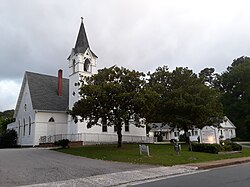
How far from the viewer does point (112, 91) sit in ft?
73.9

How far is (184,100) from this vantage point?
97.4 ft

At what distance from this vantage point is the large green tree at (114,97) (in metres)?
22.3

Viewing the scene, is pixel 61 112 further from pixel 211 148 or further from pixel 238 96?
pixel 238 96

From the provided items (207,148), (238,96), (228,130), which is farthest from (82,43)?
(238,96)

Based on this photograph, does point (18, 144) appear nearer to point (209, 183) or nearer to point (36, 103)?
point (36, 103)

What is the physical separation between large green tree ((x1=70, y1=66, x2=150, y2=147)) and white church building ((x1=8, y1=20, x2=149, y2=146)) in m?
9.84

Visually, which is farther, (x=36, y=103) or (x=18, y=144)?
(x=18, y=144)

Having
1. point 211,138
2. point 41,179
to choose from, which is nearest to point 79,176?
point 41,179

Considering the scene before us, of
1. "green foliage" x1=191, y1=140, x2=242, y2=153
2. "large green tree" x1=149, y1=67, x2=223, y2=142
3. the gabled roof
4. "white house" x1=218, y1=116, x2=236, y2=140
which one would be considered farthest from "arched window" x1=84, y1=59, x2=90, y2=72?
"white house" x1=218, y1=116, x2=236, y2=140

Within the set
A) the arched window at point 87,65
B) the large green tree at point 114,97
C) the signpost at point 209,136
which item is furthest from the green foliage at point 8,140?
the signpost at point 209,136

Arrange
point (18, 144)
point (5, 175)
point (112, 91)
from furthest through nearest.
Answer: point (18, 144) → point (112, 91) → point (5, 175)

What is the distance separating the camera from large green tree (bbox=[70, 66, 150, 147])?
22297 mm

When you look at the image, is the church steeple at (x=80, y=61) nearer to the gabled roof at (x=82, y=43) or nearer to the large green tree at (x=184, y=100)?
the gabled roof at (x=82, y=43)

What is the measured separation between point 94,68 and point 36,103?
855cm
